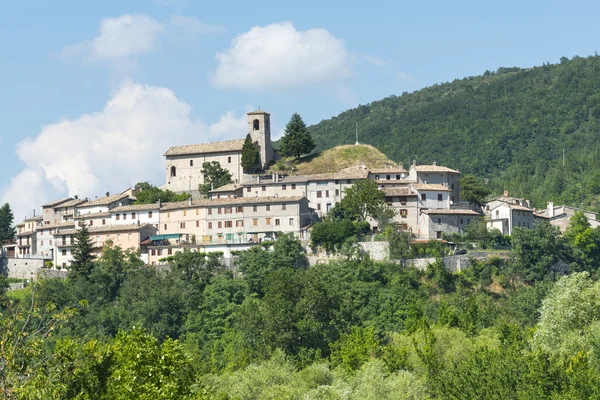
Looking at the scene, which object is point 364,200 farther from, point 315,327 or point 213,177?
point 315,327

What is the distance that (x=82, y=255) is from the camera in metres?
97.5

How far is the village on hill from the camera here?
9488cm


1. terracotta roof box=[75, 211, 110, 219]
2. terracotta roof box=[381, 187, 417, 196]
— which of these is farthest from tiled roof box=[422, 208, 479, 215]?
terracotta roof box=[75, 211, 110, 219]

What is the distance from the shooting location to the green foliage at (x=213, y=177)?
348 feet

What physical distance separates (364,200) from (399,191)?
146 inches

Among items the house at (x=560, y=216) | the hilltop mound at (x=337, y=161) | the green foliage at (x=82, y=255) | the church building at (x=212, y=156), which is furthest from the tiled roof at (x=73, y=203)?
the house at (x=560, y=216)

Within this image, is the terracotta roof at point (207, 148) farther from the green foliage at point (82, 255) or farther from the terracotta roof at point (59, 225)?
the green foliage at point (82, 255)

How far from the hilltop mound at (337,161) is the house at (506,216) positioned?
1062 centimetres

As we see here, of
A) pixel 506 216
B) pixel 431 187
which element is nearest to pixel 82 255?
pixel 431 187

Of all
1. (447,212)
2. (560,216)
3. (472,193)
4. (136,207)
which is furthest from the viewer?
(560,216)

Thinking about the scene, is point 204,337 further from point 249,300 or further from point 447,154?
point 447,154

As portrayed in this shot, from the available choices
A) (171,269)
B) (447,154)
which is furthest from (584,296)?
(447,154)

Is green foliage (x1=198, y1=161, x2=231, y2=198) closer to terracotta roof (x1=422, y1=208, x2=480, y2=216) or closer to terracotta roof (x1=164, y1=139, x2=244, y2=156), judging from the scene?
terracotta roof (x1=164, y1=139, x2=244, y2=156)

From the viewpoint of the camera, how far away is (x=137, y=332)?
38.5 m
